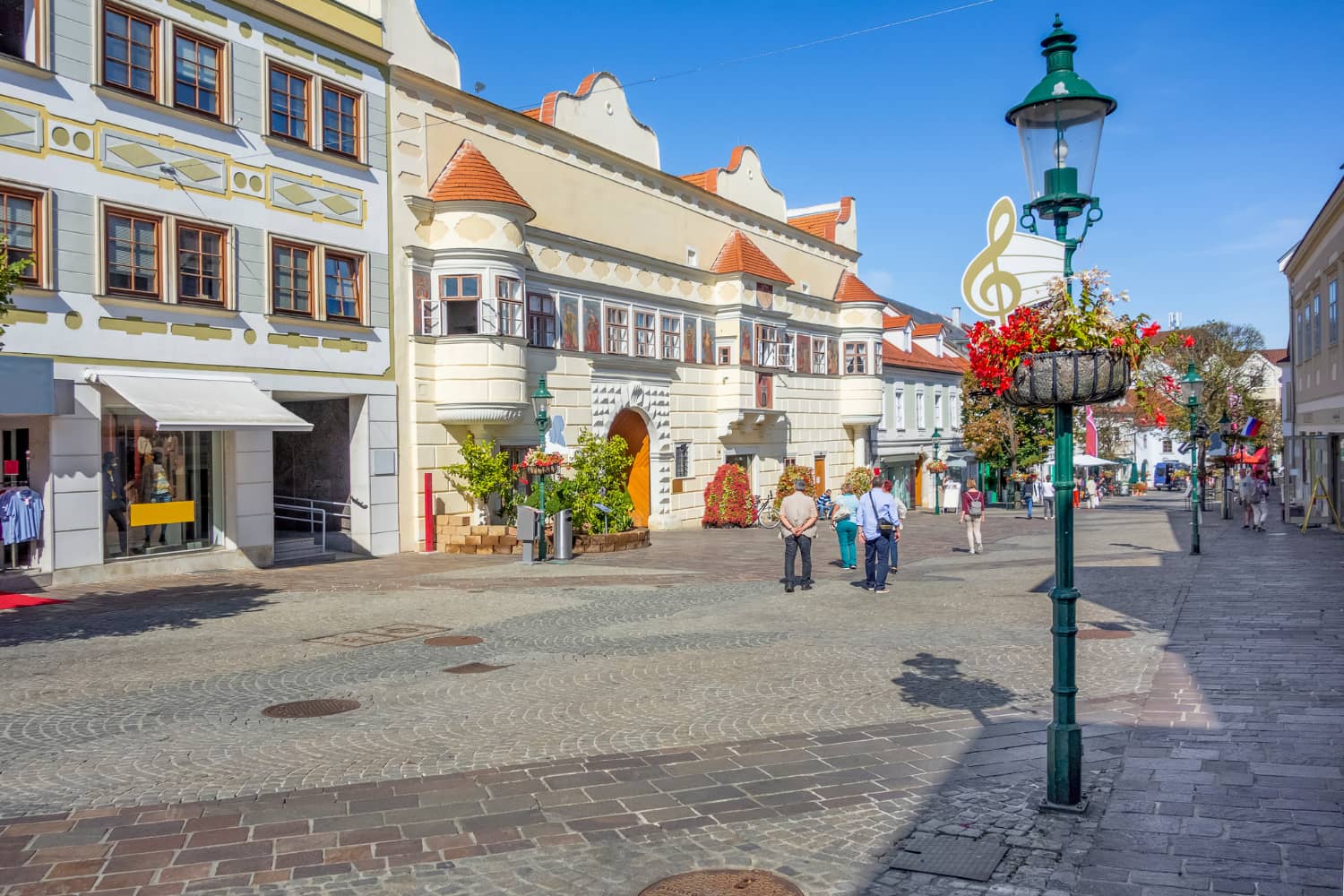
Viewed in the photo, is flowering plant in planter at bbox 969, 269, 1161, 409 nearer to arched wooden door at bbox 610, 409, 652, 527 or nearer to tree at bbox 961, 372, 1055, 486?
arched wooden door at bbox 610, 409, 652, 527

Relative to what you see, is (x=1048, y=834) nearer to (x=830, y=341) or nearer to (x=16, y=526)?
(x=16, y=526)

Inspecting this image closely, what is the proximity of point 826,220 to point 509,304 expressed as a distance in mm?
21620

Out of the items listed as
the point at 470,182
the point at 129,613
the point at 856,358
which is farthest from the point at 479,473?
the point at 856,358

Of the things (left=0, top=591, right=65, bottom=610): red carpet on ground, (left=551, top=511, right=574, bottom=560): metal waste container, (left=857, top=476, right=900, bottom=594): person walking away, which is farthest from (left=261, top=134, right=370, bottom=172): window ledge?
(left=857, top=476, right=900, bottom=594): person walking away

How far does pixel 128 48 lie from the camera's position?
17.3m

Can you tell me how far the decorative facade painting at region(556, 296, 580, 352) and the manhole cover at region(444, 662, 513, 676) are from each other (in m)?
16.8

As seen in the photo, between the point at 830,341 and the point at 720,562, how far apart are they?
21340mm

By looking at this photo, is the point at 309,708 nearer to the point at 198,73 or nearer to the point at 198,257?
the point at 198,257

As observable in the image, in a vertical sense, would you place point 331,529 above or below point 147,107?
below

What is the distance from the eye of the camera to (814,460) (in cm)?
3941

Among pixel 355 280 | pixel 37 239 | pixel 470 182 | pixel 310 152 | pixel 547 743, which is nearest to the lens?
pixel 547 743

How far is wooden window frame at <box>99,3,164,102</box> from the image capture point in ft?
55.2

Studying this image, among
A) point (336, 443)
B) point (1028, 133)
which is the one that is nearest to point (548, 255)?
point (336, 443)

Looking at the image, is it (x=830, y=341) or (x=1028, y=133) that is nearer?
(x=1028, y=133)
